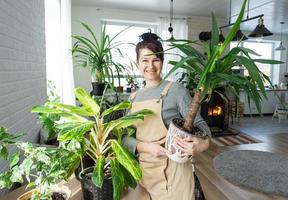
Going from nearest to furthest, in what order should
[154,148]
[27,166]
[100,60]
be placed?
[27,166]
[154,148]
[100,60]

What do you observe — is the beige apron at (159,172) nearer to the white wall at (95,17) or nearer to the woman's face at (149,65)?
the woman's face at (149,65)

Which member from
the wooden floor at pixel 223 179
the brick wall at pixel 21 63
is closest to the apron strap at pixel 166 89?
the brick wall at pixel 21 63

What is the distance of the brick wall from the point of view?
1447mm

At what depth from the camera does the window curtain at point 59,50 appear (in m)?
3.24

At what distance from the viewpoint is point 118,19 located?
5348 mm

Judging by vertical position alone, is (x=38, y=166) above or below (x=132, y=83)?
below

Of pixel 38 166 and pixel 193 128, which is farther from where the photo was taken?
pixel 193 128

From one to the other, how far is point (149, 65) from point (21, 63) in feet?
3.88

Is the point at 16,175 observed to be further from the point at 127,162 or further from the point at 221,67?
the point at 221,67

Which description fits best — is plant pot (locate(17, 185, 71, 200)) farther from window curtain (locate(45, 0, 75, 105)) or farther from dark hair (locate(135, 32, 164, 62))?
window curtain (locate(45, 0, 75, 105))

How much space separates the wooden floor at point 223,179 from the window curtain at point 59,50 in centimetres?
203

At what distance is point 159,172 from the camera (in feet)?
3.38

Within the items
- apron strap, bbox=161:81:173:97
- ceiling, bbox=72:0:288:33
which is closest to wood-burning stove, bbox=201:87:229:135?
ceiling, bbox=72:0:288:33

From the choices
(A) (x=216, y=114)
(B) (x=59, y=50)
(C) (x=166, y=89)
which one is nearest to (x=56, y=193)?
(C) (x=166, y=89)
